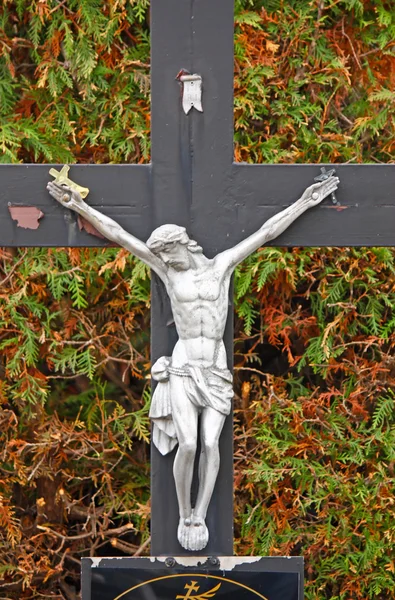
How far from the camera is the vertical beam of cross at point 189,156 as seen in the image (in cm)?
320

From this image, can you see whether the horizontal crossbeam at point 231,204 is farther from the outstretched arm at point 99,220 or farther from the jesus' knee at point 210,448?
the jesus' knee at point 210,448

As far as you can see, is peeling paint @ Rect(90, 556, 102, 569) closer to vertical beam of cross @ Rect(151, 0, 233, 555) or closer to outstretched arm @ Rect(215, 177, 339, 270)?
vertical beam of cross @ Rect(151, 0, 233, 555)

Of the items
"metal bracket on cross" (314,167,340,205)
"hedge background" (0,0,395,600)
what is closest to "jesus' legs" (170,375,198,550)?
"metal bracket on cross" (314,167,340,205)

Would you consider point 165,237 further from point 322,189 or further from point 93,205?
point 322,189

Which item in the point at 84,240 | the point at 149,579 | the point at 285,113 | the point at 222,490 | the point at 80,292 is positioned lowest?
the point at 149,579

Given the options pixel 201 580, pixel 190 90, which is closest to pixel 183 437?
pixel 201 580

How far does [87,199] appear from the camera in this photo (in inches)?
129

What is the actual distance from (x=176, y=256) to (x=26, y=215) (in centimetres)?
46

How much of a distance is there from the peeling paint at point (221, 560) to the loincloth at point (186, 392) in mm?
288

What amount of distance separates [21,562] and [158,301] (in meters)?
1.98

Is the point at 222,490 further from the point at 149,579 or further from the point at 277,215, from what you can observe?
the point at 277,215

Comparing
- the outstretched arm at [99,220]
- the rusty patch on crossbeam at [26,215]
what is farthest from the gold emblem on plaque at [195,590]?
the rusty patch on crossbeam at [26,215]

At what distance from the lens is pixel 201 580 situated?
3148 mm

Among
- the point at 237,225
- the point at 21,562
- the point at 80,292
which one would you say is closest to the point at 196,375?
the point at 237,225
